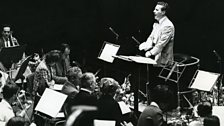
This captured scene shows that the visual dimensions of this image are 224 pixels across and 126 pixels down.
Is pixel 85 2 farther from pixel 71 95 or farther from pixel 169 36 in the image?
pixel 71 95

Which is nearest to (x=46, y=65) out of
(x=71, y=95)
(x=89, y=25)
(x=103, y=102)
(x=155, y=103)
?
(x=71, y=95)

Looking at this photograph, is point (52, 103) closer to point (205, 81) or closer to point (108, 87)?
point (108, 87)

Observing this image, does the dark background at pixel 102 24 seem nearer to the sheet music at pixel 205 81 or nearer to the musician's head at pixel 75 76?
the sheet music at pixel 205 81

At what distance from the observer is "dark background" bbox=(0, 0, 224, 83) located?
10266 mm

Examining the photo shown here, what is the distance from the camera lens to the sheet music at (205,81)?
7062mm

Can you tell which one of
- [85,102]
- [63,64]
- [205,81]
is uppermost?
[85,102]

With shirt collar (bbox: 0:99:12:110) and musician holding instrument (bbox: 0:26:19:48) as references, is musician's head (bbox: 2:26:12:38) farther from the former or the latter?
shirt collar (bbox: 0:99:12:110)

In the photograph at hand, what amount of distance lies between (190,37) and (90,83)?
4.96m

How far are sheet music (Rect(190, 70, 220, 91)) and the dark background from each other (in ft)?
9.06

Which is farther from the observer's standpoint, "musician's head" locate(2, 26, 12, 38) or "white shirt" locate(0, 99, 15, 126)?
"musician's head" locate(2, 26, 12, 38)

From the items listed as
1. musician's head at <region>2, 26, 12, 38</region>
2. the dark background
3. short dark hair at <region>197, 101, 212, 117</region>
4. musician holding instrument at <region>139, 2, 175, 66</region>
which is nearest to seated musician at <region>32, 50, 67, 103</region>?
musician holding instrument at <region>139, 2, 175, 66</region>

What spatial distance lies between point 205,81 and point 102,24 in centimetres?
426

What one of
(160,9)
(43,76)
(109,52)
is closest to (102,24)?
(160,9)

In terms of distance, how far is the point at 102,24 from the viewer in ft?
35.8
